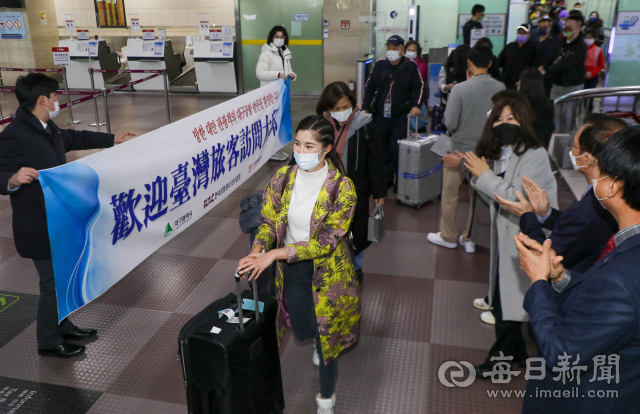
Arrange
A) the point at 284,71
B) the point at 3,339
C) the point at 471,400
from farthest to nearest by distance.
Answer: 1. the point at 284,71
2. the point at 3,339
3. the point at 471,400

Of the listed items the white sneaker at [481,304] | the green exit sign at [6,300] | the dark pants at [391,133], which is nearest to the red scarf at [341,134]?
the white sneaker at [481,304]

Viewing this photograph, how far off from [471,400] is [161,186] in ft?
8.27

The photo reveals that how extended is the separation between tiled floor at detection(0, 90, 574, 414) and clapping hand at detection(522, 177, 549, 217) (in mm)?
→ 1223

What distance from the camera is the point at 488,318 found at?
3.64 m

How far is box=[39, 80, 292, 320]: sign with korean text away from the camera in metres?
2.79

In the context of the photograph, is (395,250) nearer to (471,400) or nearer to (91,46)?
(471,400)

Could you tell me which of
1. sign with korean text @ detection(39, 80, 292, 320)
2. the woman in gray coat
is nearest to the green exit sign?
sign with korean text @ detection(39, 80, 292, 320)

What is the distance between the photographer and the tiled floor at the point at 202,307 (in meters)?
2.94

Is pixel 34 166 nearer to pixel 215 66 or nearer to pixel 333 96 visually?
pixel 333 96

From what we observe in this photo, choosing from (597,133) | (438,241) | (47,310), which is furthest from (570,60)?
(47,310)

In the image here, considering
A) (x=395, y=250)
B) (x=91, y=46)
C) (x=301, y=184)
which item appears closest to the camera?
(x=301, y=184)

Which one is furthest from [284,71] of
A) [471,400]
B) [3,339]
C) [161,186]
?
[471,400]

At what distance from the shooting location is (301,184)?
260 cm

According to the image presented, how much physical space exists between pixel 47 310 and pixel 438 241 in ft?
11.0
